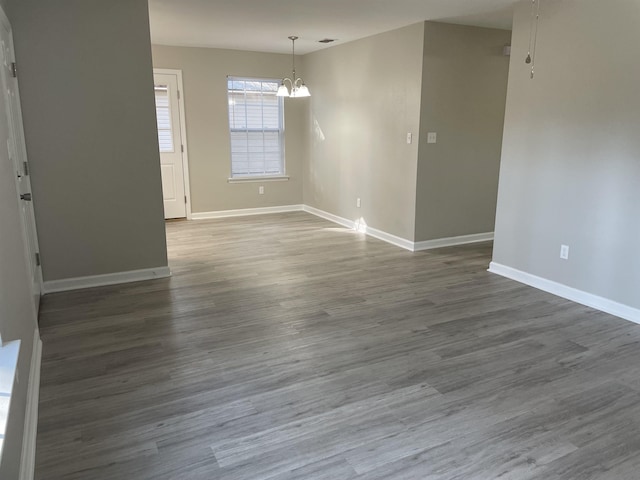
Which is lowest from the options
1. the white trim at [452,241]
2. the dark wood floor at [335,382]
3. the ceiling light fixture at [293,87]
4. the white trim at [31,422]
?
the dark wood floor at [335,382]

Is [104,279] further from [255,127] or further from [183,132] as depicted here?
[255,127]

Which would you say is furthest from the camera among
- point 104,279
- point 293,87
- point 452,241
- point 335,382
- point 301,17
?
point 293,87

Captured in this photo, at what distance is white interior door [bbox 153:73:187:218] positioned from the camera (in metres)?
6.52

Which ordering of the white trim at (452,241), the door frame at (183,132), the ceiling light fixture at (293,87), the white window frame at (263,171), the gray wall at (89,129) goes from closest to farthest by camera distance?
the gray wall at (89,129)
the white trim at (452,241)
the ceiling light fixture at (293,87)
the door frame at (183,132)
the white window frame at (263,171)

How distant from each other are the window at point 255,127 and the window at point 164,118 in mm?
909

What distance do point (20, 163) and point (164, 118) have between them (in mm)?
3353

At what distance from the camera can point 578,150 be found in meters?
3.68

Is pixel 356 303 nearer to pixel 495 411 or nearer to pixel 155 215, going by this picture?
pixel 495 411

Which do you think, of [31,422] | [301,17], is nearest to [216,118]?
[301,17]

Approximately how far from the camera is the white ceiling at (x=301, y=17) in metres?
4.11

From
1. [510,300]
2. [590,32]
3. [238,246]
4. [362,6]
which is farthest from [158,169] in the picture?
[590,32]

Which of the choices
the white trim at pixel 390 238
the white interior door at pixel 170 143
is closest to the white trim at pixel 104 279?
the white interior door at pixel 170 143

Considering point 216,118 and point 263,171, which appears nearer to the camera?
point 216,118

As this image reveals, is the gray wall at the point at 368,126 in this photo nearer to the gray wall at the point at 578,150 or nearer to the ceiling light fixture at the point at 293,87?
the ceiling light fixture at the point at 293,87
